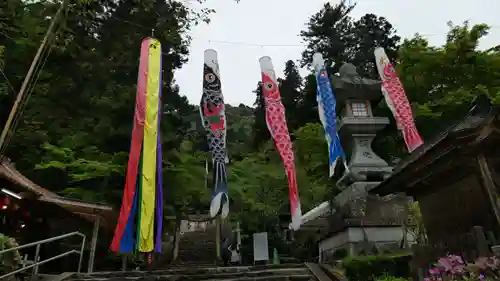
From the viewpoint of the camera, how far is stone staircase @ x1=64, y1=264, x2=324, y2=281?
767 centimetres

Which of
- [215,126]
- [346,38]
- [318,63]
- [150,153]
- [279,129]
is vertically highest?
[346,38]

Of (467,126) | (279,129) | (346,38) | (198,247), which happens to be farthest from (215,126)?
(346,38)

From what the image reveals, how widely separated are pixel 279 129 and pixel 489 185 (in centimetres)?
798

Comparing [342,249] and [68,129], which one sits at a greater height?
[68,129]

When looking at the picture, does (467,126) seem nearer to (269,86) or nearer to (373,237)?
(373,237)

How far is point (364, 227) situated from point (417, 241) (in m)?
1.18

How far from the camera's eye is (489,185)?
476 centimetres

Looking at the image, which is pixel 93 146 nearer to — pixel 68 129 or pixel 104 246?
pixel 68 129

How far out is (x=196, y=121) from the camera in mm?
38719

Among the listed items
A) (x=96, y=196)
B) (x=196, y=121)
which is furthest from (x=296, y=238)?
(x=196, y=121)

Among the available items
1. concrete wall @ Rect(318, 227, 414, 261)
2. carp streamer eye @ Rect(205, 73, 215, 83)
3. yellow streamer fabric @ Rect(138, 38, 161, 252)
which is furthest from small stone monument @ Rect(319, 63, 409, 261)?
yellow streamer fabric @ Rect(138, 38, 161, 252)

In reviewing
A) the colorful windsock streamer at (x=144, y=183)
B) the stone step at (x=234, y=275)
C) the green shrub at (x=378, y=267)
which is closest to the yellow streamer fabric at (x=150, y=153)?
the colorful windsock streamer at (x=144, y=183)

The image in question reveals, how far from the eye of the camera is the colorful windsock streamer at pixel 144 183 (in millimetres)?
9953

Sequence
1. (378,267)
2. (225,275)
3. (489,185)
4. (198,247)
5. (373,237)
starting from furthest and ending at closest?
(198,247), (373,237), (225,275), (378,267), (489,185)
